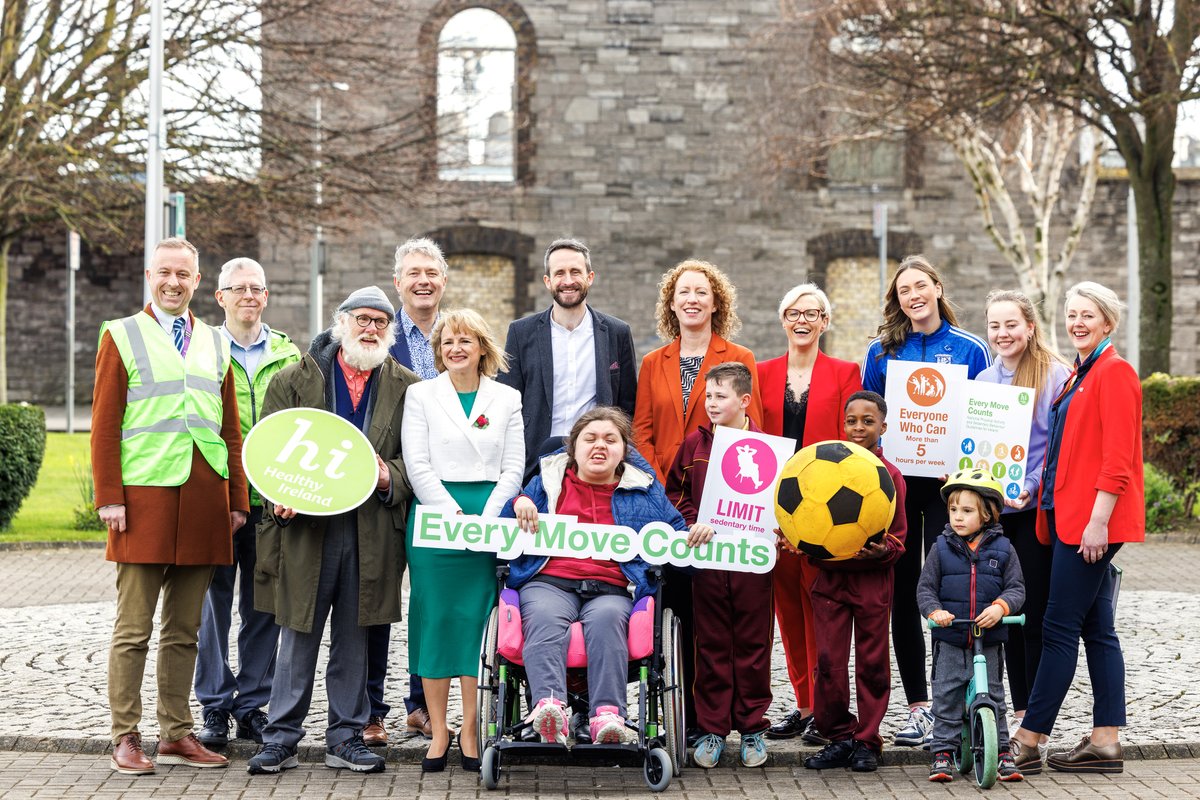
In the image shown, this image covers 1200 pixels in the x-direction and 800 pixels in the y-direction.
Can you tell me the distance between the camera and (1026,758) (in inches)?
274

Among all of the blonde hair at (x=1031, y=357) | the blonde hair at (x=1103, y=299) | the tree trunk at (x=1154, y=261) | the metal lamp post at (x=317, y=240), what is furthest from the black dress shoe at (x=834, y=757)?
the metal lamp post at (x=317, y=240)

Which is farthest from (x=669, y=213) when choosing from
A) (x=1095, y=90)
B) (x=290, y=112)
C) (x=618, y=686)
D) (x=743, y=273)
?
(x=618, y=686)

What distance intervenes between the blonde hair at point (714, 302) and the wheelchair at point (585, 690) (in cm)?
140

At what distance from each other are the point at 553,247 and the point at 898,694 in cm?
316

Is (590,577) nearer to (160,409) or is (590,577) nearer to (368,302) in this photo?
(368,302)

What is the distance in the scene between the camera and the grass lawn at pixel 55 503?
1605 cm

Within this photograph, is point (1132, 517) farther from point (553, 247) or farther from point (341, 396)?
point (341, 396)

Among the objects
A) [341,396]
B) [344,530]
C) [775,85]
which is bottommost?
[344,530]

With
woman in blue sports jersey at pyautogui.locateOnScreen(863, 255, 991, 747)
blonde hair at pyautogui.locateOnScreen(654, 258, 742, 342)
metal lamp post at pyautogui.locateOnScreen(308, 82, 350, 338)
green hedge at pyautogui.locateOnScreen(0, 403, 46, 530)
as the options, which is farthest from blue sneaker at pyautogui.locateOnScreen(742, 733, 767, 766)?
metal lamp post at pyautogui.locateOnScreen(308, 82, 350, 338)

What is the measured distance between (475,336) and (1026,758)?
3152mm

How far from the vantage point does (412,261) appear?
25.4 feet

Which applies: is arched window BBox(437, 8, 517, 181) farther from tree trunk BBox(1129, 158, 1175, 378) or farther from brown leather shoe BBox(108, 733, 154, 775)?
brown leather shoe BBox(108, 733, 154, 775)

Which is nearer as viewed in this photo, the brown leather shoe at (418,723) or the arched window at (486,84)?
the brown leather shoe at (418,723)

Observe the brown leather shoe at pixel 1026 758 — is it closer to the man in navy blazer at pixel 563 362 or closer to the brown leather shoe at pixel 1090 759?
the brown leather shoe at pixel 1090 759
